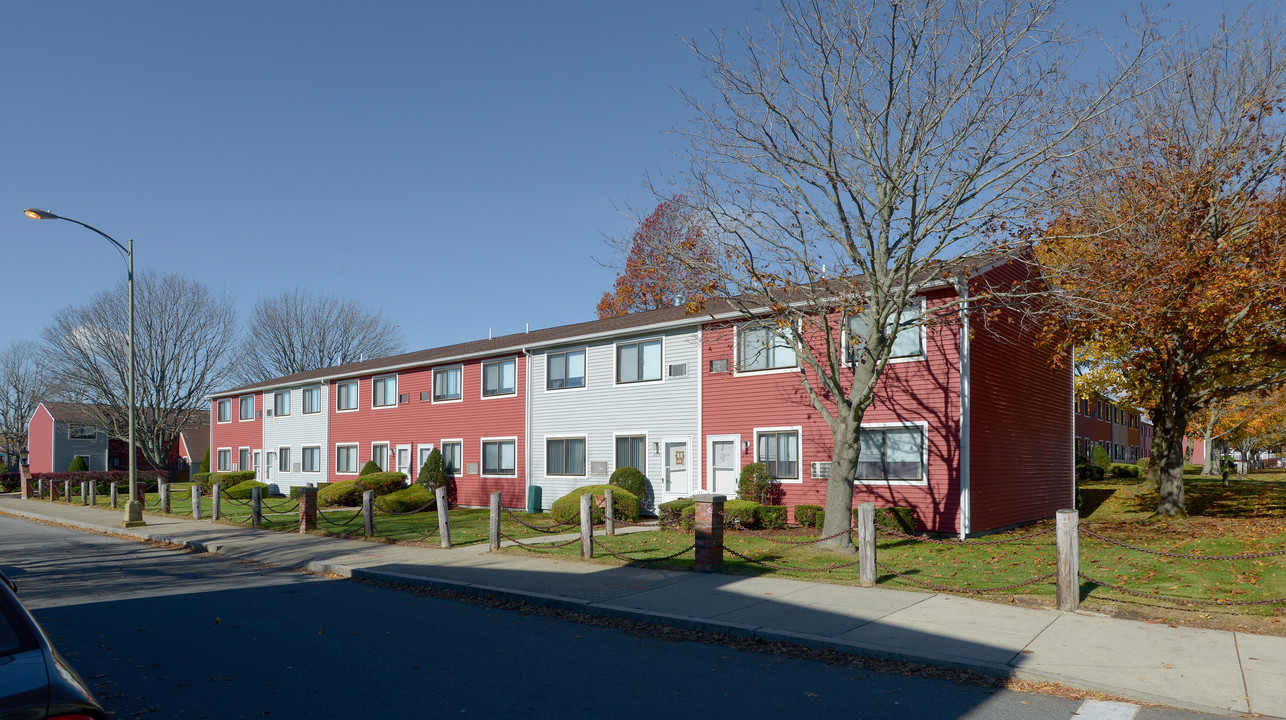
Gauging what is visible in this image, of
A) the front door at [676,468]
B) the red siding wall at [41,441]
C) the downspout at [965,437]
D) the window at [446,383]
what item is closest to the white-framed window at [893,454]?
the downspout at [965,437]

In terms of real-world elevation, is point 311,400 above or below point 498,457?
above

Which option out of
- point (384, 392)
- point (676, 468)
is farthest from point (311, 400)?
point (676, 468)

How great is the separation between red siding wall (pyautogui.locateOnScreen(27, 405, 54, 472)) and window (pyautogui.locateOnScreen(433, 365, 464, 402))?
169 feet

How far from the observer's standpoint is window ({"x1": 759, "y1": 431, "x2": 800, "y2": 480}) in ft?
70.3

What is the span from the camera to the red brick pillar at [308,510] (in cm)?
2130

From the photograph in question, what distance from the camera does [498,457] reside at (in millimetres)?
30000

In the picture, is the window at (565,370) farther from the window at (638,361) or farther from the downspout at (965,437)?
the downspout at (965,437)

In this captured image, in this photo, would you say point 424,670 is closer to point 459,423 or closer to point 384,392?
point 459,423

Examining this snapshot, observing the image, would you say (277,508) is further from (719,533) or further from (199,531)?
(719,533)

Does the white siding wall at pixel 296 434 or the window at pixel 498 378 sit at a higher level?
the window at pixel 498 378

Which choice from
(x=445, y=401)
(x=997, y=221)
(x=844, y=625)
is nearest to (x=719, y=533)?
(x=844, y=625)

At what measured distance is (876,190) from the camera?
15625mm

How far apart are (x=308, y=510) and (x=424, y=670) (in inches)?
585

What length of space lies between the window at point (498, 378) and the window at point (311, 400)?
13.1 meters
